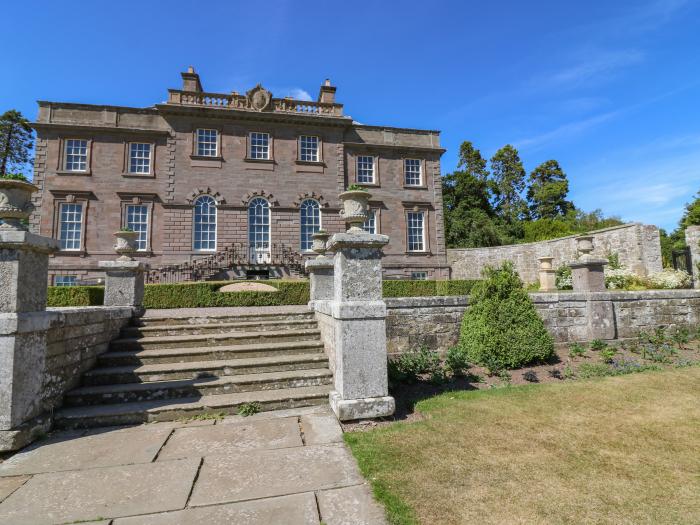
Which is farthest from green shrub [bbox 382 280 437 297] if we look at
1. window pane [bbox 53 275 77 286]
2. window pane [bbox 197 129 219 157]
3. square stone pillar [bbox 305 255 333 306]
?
window pane [bbox 53 275 77 286]

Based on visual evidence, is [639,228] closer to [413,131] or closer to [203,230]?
[413,131]

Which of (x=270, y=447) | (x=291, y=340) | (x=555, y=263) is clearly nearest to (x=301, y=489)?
(x=270, y=447)

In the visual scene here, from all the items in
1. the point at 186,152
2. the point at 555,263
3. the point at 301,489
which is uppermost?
the point at 186,152

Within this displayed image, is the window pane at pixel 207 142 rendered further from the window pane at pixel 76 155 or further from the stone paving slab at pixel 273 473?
the stone paving slab at pixel 273 473

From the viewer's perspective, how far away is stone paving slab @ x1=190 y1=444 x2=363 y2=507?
9.02 feet

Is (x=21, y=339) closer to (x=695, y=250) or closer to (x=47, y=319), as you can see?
(x=47, y=319)

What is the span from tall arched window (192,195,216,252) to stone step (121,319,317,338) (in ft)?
43.6

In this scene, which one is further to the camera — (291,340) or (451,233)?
(451,233)

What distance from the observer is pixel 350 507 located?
256 cm

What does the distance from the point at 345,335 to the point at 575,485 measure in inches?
102

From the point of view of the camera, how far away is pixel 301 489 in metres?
2.79

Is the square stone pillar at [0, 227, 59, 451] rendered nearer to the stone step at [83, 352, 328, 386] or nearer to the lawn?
the stone step at [83, 352, 328, 386]

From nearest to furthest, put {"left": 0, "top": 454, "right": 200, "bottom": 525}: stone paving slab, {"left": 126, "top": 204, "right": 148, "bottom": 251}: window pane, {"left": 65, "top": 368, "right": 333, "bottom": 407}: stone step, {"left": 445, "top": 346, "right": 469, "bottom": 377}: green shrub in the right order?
{"left": 0, "top": 454, "right": 200, "bottom": 525}: stone paving slab < {"left": 65, "top": 368, "right": 333, "bottom": 407}: stone step < {"left": 445, "top": 346, "right": 469, "bottom": 377}: green shrub < {"left": 126, "top": 204, "right": 148, "bottom": 251}: window pane

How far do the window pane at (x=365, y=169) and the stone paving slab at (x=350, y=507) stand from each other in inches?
774
